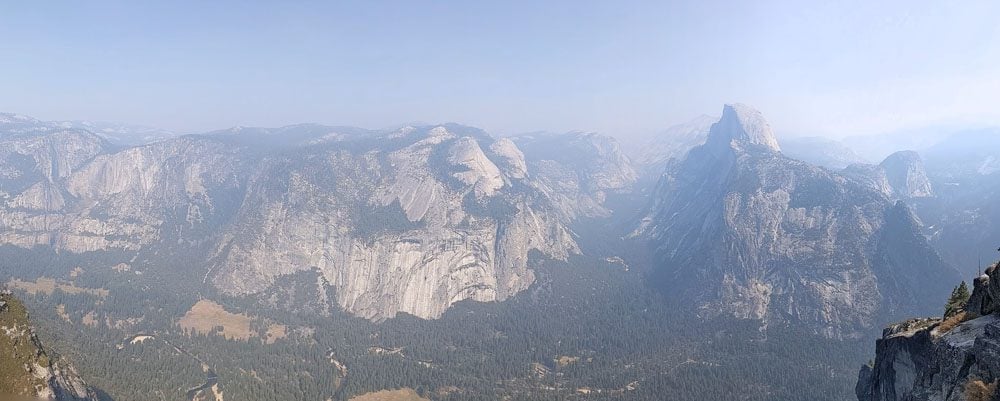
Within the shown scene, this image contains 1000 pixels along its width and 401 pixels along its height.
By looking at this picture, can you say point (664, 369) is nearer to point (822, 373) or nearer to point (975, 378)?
point (822, 373)

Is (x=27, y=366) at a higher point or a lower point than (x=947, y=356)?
lower

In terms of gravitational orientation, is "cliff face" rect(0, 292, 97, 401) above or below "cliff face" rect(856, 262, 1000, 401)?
below

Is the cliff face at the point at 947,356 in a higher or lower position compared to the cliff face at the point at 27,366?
higher

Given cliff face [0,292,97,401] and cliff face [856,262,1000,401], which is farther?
cliff face [0,292,97,401]

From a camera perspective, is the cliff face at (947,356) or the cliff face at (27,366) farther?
the cliff face at (27,366)

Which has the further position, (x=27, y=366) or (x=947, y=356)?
(x=27, y=366)
